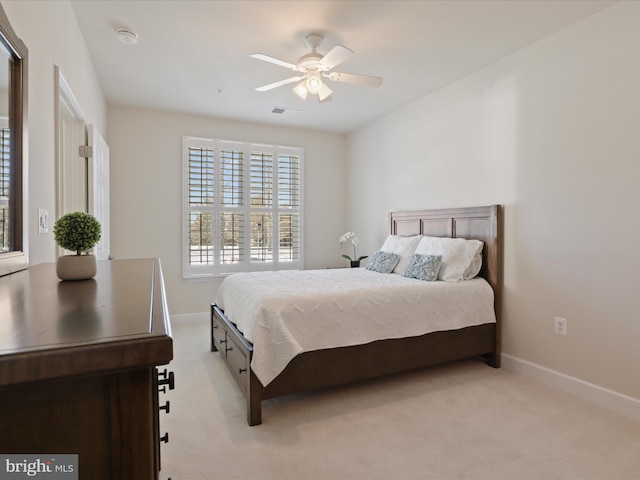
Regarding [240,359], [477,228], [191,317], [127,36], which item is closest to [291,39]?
[127,36]

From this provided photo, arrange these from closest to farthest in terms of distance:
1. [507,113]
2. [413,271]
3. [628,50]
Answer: [628,50] → [507,113] → [413,271]

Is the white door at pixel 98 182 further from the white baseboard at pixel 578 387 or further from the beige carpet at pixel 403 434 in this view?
the white baseboard at pixel 578 387

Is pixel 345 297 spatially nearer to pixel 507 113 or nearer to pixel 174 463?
pixel 174 463

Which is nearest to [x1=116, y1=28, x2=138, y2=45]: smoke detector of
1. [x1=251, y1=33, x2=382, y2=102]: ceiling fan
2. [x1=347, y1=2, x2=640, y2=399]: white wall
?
[x1=251, y1=33, x2=382, y2=102]: ceiling fan

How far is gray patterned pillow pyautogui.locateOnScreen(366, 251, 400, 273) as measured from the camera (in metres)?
3.72

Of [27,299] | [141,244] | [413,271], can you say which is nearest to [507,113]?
[413,271]

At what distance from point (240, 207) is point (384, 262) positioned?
2.28m

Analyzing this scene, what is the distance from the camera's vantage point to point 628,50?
231 centimetres

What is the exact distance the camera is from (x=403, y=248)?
382cm

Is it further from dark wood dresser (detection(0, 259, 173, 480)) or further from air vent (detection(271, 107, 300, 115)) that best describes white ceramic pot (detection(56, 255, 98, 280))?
air vent (detection(271, 107, 300, 115))

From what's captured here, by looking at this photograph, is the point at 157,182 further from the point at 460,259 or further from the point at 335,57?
the point at 460,259

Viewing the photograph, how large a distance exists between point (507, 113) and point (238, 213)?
3450 mm

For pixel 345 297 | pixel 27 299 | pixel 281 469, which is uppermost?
pixel 27 299

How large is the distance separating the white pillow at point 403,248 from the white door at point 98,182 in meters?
2.78
